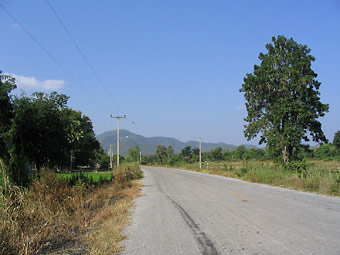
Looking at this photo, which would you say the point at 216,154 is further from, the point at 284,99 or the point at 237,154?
the point at 284,99

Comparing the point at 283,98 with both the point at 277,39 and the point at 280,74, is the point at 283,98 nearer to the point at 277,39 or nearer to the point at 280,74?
the point at 280,74

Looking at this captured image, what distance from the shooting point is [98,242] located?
19.6 ft

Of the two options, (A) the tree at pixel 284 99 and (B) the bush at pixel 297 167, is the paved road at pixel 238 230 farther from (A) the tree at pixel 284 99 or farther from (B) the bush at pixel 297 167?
(A) the tree at pixel 284 99

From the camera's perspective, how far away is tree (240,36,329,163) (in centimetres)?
3541

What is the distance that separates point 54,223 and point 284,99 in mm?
33249

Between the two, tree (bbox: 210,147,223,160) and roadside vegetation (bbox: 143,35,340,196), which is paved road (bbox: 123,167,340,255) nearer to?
roadside vegetation (bbox: 143,35,340,196)

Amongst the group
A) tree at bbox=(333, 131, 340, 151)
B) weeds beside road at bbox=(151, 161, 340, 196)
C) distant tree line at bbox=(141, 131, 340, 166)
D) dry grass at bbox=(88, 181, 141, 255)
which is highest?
tree at bbox=(333, 131, 340, 151)

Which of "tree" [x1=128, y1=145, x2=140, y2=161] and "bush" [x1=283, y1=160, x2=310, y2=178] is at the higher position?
"tree" [x1=128, y1=145, x2=140, y2=161]

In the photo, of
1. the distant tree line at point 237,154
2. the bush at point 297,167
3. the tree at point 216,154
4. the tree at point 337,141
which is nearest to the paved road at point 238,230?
the bush at point 297,167

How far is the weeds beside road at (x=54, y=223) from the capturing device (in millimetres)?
4781

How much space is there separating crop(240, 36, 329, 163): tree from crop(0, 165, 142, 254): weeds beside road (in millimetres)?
29815

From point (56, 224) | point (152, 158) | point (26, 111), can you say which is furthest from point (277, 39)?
point (152, 158)

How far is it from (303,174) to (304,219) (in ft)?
38.9

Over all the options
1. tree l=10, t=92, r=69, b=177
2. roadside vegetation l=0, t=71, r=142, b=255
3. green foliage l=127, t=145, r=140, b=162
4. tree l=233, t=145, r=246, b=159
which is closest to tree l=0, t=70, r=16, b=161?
tree l=10, t=92, r=69, b=177
